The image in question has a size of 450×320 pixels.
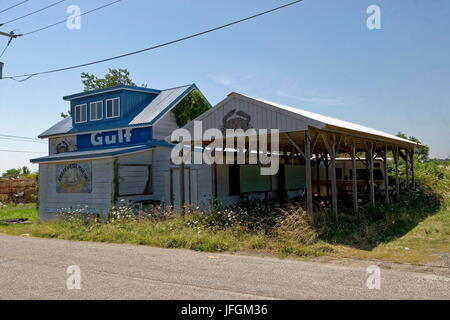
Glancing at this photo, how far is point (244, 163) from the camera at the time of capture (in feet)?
56.8

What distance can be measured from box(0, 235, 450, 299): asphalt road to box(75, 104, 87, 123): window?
1367cm

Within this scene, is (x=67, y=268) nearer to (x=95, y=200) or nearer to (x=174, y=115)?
(x=95, y=200)

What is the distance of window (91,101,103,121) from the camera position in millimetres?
21417

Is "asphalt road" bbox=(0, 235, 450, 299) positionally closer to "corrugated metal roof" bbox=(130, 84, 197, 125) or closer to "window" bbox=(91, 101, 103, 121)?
"corrugated metal roof" bbox=(130, 84, 197, 125)

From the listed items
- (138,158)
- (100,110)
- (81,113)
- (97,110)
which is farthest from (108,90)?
(138,158)

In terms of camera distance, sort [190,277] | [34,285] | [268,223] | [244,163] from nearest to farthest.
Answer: [34,285], [190,277], [268,223], [244,163]

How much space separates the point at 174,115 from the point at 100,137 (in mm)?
4152

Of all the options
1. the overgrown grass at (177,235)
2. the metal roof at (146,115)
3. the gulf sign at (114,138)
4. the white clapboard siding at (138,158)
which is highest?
the metal roof at (146,115)

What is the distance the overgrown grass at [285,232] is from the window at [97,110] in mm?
8053

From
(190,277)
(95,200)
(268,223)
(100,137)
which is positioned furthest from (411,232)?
(100,137)

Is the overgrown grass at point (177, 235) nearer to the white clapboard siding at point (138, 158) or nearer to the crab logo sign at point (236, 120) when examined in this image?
the white clapboard siding at point (138, 158)

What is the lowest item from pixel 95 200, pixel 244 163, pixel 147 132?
pixel 95 200

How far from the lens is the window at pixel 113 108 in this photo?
20.8m

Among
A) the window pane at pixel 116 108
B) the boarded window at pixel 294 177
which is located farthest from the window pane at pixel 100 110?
the boarded window at pixel 294 177
